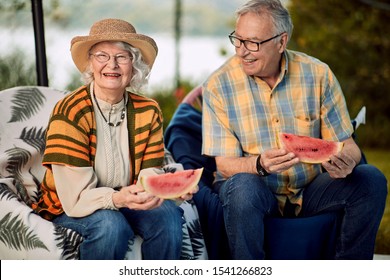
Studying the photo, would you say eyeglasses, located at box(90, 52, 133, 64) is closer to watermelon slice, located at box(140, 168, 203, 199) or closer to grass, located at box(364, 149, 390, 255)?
watermelon slice, located at box(140, 168, 203, 199)

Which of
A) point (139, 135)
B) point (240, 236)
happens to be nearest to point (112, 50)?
point (139, 135)

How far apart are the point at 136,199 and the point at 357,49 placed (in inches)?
190

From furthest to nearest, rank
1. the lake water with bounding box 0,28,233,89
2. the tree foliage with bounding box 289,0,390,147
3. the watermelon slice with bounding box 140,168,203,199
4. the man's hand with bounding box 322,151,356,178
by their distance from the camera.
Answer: the tree foliage with bounding box 289,0,390,147 → the lake water with bounding box 0,28,233,89 → the man's hand with bounding box 322,151,356,178 → the watermelon slice with bounding box 140,168,203,199

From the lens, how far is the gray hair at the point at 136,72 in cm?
274

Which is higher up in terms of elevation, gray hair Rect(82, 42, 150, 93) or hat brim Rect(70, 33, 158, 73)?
hat brim Rect(70, 33, 158, 73)

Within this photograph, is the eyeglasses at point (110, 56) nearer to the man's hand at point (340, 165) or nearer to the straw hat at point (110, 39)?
the straw hat at point (110, 39)

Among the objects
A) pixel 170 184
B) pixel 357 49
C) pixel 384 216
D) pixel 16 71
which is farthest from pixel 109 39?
pixel 357 49

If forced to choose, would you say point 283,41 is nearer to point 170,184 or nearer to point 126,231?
point 170,184

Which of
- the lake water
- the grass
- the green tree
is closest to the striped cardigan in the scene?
the grass

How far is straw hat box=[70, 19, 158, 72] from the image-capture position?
2676 millimetres

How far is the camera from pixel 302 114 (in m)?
3.13

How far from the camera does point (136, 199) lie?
2.53m

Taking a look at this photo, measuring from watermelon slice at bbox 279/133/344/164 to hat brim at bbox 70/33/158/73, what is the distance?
23.1 inches

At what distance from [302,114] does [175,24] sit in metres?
4.42
